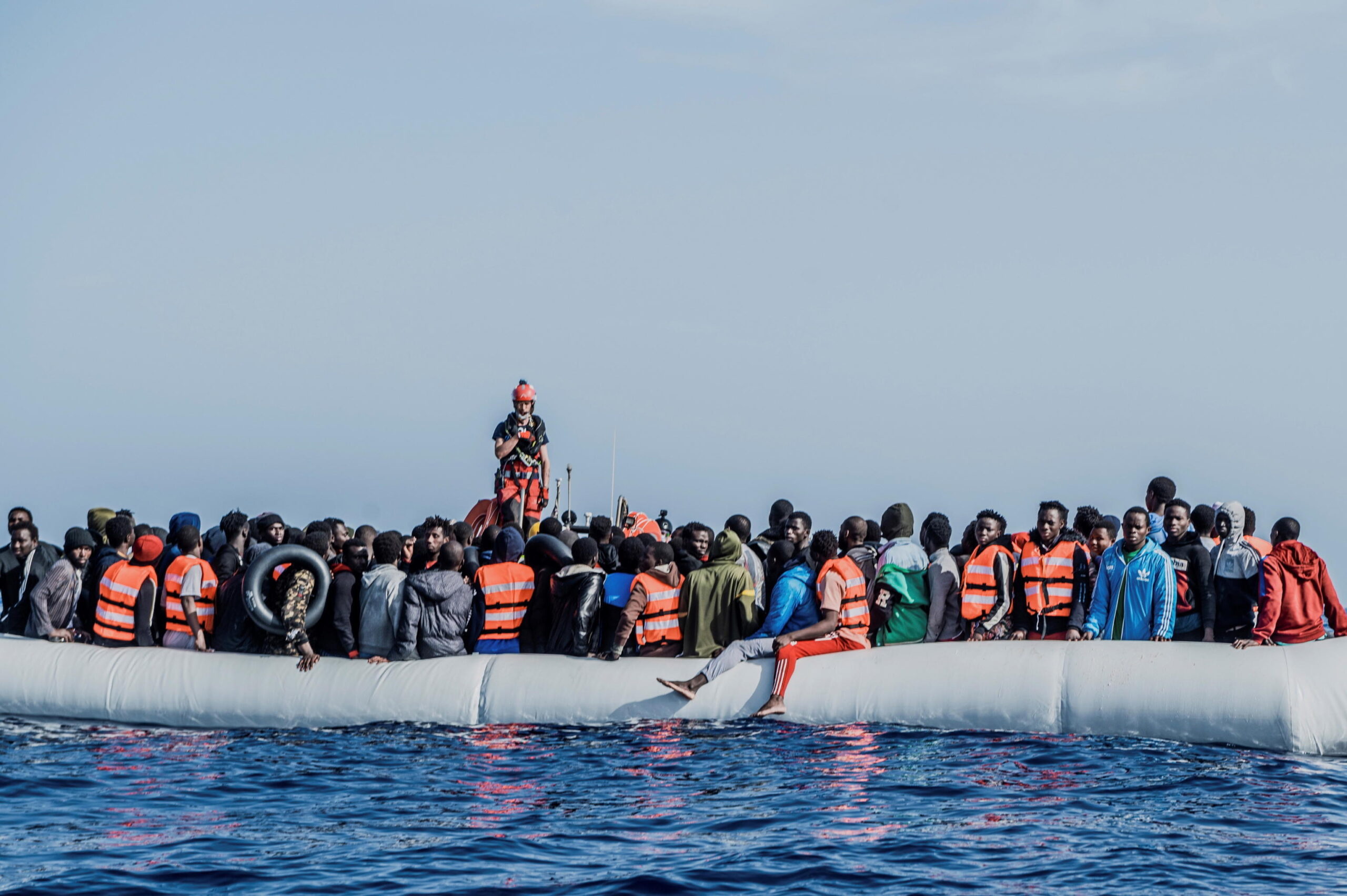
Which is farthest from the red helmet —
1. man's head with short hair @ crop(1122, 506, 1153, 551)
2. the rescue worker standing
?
man's head with short hair @ crop(1122, 506, 1153, 551)

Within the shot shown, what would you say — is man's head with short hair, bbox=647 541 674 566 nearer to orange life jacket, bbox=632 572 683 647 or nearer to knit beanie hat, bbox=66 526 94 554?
orange life jacket, bbox=632 572 683 647

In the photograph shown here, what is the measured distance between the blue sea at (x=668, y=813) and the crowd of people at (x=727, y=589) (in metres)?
0.80

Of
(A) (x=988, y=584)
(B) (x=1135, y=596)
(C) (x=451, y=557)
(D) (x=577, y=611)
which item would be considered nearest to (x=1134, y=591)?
(B) (x=1135, y=596)

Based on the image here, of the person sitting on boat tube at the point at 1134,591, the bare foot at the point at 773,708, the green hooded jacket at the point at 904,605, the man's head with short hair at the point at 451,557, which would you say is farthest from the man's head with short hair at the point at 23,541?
the person sitting on boat tube at the point at 1134,591

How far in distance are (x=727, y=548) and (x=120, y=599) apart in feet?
17.4

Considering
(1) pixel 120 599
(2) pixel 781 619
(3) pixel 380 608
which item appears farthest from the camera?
(1) pixel 120 599

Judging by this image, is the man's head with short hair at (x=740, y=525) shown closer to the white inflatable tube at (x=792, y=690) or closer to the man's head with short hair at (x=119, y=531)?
the white inflatable tube at (x=792, y=690)

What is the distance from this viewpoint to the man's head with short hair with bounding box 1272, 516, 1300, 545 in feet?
34.4

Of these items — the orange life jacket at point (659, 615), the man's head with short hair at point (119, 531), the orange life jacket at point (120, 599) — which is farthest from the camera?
the man's head with short hair at point (119, 531)

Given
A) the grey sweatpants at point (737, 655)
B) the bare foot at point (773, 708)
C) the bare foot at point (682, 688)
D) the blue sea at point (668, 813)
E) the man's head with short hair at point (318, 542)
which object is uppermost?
the man's head with short hair at point (318, 542)

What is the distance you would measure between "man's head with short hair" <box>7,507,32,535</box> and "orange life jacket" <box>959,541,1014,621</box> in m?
8.29

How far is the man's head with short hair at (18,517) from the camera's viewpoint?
43.1ft

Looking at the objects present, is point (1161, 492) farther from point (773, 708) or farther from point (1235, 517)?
point (773, 708)

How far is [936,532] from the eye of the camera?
11.4 meters
